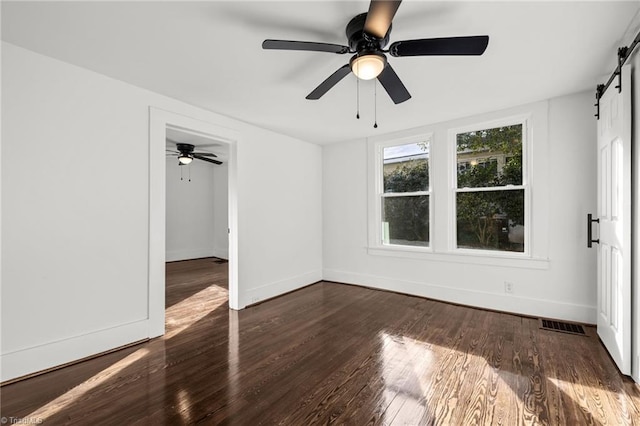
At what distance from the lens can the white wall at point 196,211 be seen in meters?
7.47

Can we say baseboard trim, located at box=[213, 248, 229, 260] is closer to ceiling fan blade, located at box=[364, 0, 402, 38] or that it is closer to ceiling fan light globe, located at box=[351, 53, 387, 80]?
ceiling fan light globe, located at box=[351, 53, 387, 80]

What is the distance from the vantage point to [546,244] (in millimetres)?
3324

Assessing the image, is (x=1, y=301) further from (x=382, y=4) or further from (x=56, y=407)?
(x=382, y=4)

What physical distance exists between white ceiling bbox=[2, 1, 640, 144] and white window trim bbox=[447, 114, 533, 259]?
0.98 feet

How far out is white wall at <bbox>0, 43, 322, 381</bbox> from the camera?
216 centimetres

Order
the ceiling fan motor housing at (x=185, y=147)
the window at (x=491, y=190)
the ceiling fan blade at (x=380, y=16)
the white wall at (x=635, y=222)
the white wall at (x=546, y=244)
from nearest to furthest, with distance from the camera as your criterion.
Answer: the ceiling fan blade at (x=380, y=16)
the white wall at (x=635, y=222)
the white wall at (x=546, y=244)
the window at (x=491, y=190)
the ceiling fan motor housing at (x=185, y=147)

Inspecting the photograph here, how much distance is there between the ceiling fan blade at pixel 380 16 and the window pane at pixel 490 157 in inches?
106

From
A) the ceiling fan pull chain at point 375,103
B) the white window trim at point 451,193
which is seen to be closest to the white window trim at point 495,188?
the white window trim at point 451,193

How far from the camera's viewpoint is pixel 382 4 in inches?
57.6

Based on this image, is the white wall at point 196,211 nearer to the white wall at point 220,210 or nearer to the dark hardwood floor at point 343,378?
the white wall at point 220,210

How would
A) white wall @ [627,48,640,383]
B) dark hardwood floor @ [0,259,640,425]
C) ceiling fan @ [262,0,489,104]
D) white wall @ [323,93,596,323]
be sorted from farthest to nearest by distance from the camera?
white wall @ [323,93,596,323]
white wall @ [627,48,640,383]
dark hardwood floor @ [0,259,640,425]
ceiling fan @ [262,0,489,104]

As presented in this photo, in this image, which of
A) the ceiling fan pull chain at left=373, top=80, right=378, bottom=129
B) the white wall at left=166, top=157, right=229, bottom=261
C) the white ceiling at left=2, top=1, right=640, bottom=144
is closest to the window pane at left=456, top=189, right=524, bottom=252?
the white ceiling at left=2, top=1, right=640, bottom=144

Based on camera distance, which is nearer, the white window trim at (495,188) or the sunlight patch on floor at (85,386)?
the sunlight patch on floor at (85,386)

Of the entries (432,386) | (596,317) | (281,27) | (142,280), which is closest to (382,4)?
(281,27)
